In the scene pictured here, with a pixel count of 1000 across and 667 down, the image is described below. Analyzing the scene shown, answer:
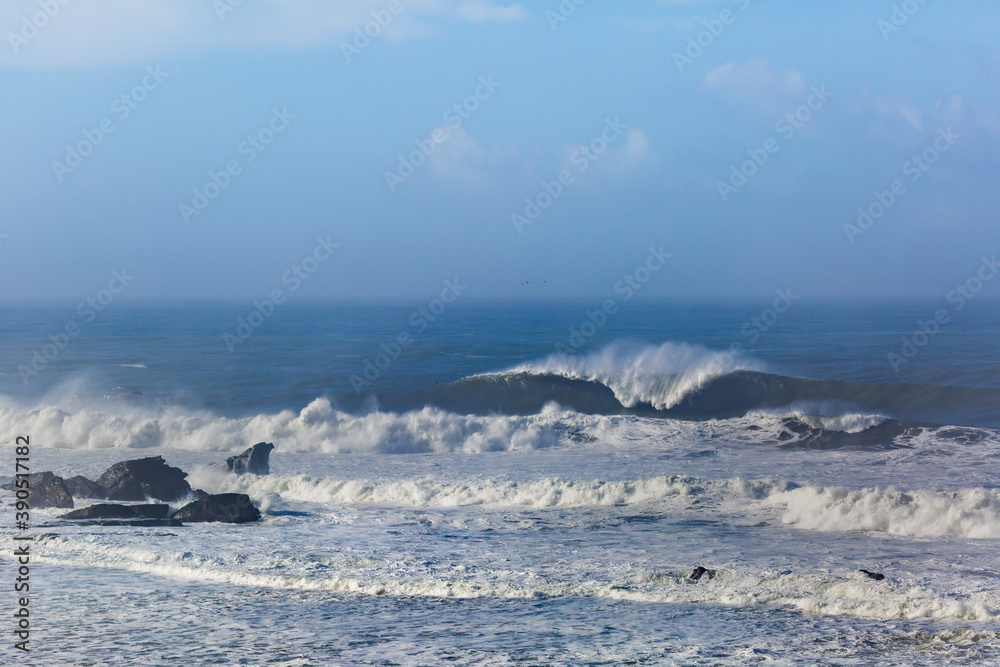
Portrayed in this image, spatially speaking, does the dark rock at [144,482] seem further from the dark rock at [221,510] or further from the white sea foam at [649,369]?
the white sea foam at [649,369]

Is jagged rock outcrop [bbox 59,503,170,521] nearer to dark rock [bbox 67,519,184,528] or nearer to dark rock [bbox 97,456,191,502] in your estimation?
dark rock [bbox 67,519,184,528]

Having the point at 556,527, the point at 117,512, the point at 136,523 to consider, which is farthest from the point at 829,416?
the point at 117,512

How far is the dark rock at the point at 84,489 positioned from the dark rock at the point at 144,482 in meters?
0.11

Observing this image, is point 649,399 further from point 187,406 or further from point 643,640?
point 643,640

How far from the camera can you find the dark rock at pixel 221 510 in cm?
1505

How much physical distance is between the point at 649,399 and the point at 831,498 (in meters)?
16.5

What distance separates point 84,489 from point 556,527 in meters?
9.91

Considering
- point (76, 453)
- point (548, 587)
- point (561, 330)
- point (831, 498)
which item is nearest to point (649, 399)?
point (831, 498)

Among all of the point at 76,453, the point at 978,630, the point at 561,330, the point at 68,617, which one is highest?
the point at 561,330

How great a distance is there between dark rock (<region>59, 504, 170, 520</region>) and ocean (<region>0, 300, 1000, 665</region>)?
19.6 inches

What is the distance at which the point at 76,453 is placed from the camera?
23375mm

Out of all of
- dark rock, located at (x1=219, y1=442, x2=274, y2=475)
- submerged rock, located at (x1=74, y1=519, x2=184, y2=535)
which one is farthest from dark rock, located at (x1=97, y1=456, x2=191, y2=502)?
submerged rock, located at (x1=74, y1=519, x2=184, y2=535)

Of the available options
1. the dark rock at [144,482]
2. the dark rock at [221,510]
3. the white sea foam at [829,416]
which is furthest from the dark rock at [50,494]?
the white sea foam at [829,416]

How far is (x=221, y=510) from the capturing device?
15102 millimetres
